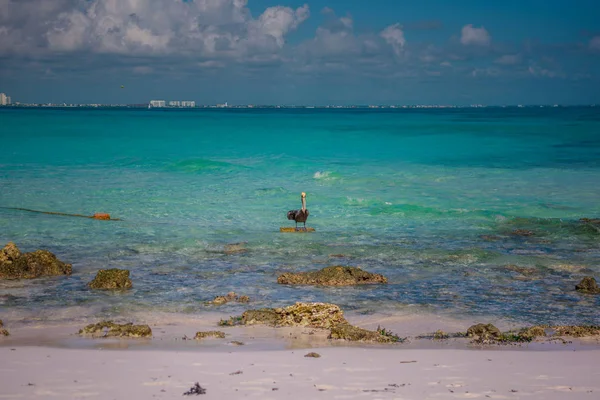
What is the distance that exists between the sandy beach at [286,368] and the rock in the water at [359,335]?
0.63 ft

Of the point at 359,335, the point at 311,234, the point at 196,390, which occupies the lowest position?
the point at 311,234

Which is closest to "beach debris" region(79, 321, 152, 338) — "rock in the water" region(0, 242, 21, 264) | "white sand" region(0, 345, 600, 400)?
"white sand" region(0, 345, 600, 400)

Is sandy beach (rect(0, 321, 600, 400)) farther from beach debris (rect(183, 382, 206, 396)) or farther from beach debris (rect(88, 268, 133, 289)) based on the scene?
beach debris (rect(88, 268, 133, 289))

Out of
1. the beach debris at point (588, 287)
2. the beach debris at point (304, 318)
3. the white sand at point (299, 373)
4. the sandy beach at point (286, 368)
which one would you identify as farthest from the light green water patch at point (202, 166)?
the white sand at point (299, 373)

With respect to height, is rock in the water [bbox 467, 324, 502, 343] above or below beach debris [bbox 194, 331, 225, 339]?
above

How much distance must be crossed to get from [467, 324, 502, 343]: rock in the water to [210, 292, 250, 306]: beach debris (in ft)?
12.9

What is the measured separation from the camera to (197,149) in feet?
184

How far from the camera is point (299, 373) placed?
7.74 meters

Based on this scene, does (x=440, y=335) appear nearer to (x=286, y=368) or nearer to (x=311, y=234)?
(x=286, y=368)

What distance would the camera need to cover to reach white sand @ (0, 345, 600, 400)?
715 centimetres

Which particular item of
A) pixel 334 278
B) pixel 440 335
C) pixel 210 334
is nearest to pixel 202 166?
pixel 334 278

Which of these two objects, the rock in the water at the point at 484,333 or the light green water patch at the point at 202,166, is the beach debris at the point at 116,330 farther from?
the light green water patch at the point at 202,166

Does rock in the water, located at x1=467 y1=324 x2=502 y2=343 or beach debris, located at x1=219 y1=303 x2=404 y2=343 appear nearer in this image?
rock in the water, located at x1=467 y1=324 x2=502 y2=343

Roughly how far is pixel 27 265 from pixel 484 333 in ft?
28.4
